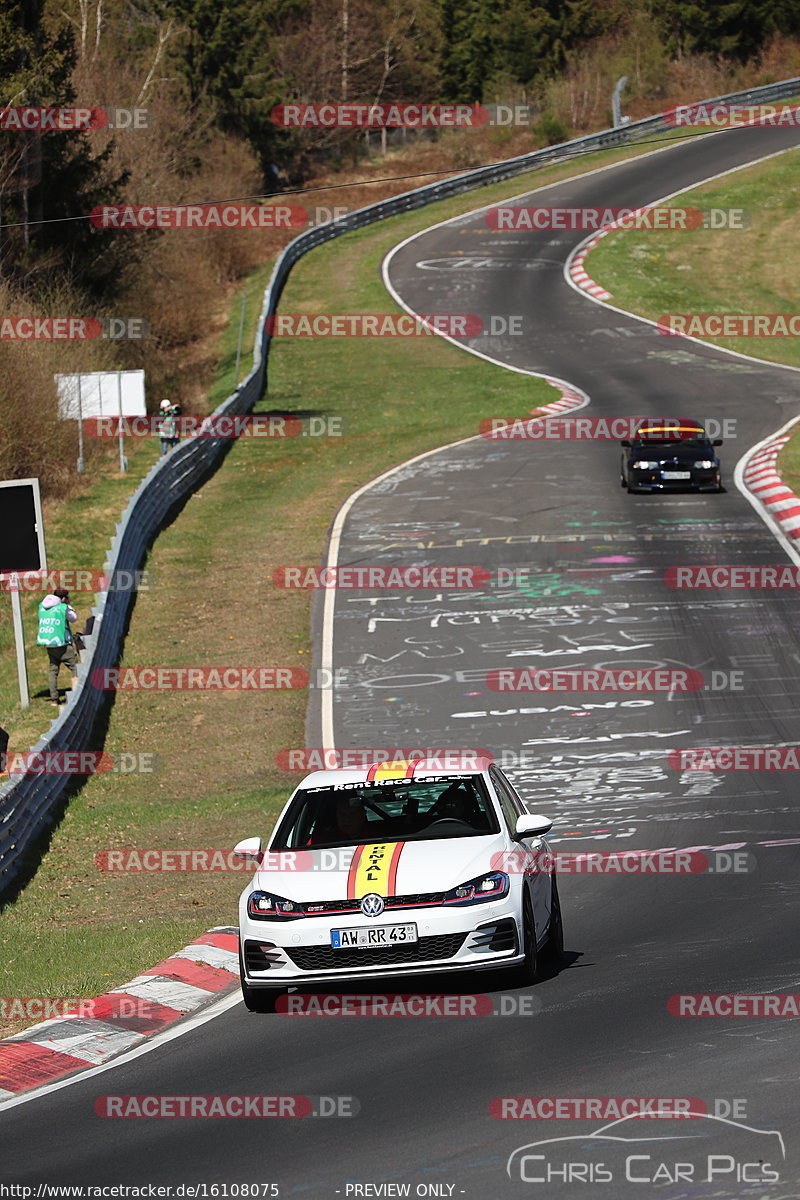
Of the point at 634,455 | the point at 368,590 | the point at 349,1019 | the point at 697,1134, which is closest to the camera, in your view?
the point at 697,1134

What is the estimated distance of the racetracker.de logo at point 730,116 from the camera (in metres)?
76.9

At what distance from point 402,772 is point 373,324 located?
45.9m

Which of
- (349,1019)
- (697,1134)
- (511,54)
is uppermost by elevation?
(511,54)

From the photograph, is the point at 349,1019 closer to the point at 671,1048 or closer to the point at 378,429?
the point at 671,1048

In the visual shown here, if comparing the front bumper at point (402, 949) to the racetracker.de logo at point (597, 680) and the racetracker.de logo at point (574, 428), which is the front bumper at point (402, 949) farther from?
the racetracker.de logo at point (574, 428)

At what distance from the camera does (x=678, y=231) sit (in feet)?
208

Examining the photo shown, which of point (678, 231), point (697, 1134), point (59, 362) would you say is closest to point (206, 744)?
point (697, 1134)

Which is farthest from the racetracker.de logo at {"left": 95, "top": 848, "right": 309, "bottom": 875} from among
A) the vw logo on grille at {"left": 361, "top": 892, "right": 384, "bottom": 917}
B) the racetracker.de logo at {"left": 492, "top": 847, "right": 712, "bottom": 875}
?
the vw logo on grille at {"left": 361, "top": 892, "right": 384, "bottom": 917}

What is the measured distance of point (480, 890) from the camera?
395 inches

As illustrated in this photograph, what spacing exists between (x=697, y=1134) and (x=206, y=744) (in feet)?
52.3

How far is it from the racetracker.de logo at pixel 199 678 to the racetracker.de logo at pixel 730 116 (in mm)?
57339

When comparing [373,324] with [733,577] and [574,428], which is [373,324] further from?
[733,577]

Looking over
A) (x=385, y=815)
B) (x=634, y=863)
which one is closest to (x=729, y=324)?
(x=634, y=863)

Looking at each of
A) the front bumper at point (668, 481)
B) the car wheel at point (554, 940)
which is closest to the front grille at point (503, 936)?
the car wheel at point (554, 940)
